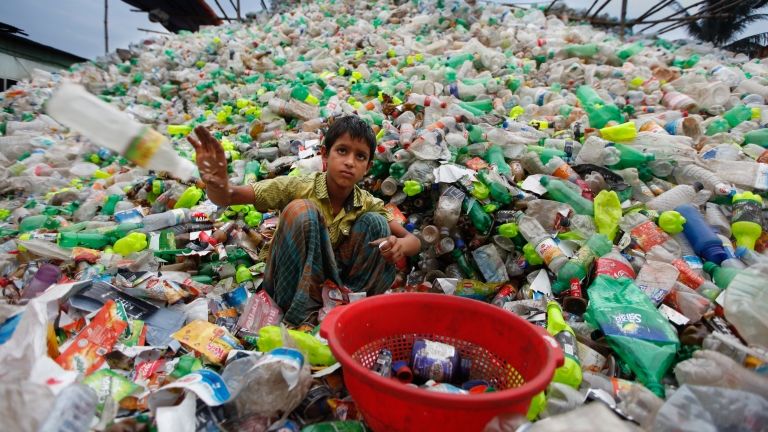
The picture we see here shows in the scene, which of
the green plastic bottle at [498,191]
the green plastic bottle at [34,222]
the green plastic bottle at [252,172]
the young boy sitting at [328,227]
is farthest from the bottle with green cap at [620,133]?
the green plastic bottle at [34,222]

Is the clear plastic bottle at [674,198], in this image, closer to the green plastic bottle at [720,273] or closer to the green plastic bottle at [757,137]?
the green plastic bottle at [720,273]

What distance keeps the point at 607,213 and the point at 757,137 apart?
1.72 metres

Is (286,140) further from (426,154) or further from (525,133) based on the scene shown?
(525,133)

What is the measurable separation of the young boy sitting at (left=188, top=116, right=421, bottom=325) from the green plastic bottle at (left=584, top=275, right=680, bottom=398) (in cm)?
79

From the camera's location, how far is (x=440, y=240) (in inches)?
91.0

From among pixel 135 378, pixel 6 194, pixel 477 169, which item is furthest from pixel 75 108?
pixel 6 194

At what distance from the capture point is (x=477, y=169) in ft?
8.46

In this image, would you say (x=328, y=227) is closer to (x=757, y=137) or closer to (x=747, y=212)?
(x=747, y=212)

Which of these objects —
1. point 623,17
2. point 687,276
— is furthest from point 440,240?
point 623,17

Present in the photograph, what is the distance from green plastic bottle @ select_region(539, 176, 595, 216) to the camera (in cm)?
239

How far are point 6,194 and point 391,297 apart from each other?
3.97 meters

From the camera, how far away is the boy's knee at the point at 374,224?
1850 mm

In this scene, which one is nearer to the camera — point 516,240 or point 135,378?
point 135,378


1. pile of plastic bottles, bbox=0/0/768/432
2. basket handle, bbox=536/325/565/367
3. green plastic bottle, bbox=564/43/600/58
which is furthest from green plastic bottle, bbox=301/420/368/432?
green plastic bottle, bbox=564/43/600/58
